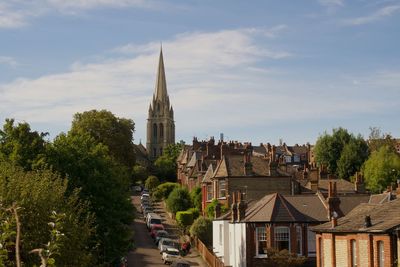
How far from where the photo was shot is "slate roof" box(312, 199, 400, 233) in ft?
93.7

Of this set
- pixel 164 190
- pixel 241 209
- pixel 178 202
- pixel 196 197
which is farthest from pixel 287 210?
pixel 164 190

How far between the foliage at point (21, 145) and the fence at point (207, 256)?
49.6ft

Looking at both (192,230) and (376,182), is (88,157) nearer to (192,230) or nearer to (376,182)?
(192,230)

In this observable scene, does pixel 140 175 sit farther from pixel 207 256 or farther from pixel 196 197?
pixel 207 256

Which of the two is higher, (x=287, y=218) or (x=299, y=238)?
(x=287, y=218)

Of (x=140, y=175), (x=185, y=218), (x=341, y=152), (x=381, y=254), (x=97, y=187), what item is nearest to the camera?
(x=381, y=254)

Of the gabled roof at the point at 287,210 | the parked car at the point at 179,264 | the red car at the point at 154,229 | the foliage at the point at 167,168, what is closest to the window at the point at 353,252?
the gabled roof at the point at 287,210

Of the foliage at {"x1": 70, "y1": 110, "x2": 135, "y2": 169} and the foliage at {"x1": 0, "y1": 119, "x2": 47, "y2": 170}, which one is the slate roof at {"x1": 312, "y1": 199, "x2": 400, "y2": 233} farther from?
the foliage at {"x1": 70, "y1": 110, "x2": 135, "y2": 169}

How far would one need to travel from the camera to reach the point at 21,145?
4147cm

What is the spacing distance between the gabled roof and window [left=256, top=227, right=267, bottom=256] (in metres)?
0.76

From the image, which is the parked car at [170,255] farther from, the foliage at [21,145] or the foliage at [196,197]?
the foliage at [196,197]

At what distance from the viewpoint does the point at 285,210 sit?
48.9 metres

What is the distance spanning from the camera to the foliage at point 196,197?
8306cm

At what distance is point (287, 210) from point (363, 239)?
18729mm
